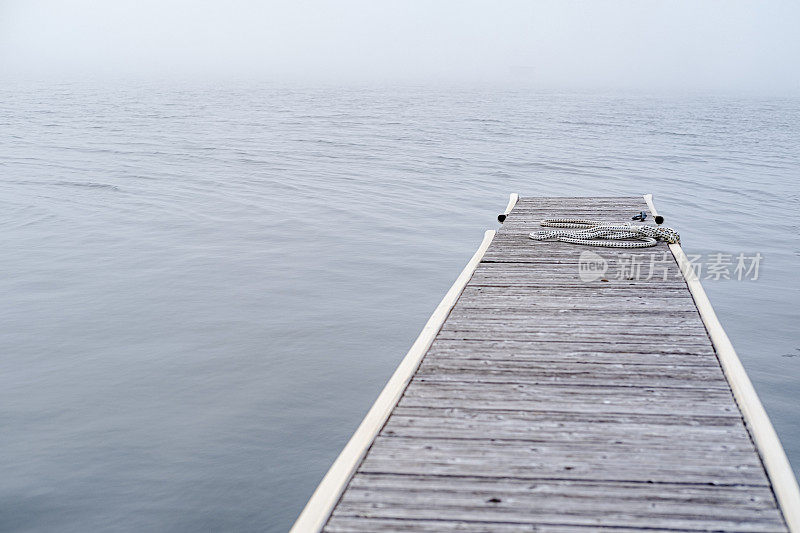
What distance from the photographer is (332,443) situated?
684 centimetres

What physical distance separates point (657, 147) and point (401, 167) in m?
13.7

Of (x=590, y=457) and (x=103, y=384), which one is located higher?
(x=590, y=457)

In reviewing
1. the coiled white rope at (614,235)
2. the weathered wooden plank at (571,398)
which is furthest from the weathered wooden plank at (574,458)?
the coiled white rope at (614,235)

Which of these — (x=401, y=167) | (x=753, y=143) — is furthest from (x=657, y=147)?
(x=401, y=167)

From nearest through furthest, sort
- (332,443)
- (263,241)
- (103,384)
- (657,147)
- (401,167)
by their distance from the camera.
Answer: (332,443) < (103,384) < (263,241) < (401,167) < (657,147)

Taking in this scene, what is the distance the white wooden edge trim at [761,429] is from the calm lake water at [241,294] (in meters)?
1.58

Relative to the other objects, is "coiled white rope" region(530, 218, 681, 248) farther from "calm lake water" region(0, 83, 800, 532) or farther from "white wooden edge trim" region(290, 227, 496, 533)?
"white wooden edge trim" region(290, 227, 496, 533)

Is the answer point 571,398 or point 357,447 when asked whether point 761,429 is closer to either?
point 571,398

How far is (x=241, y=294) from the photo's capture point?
429 inches

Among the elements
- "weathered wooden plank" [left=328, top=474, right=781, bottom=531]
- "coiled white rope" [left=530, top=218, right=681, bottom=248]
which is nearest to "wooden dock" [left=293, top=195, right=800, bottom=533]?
"weathered wooden plank" [left=328, top=474, right=781, bottom=531]

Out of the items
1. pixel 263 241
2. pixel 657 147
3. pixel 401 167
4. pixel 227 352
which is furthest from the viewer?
pixel 657 147

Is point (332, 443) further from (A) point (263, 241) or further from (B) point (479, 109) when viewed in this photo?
(B) point (479, 109)

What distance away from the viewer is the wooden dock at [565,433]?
354 cm

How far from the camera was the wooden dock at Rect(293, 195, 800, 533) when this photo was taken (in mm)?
3541
